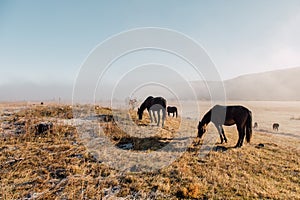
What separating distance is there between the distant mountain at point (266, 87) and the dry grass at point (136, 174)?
429ft

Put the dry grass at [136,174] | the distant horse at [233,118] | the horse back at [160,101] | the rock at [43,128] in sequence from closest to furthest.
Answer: the dry grass at [136,174]
the rock at [43,128]
the distant horse at [233,118]
the horse back at [160,101]

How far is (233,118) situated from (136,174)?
8.27m

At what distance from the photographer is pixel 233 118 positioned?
13812 mm

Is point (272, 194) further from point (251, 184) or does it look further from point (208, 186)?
point (208, 186)

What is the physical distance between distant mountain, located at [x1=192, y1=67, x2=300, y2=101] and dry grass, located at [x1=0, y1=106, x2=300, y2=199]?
429ft

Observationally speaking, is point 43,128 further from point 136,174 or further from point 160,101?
point 160,101

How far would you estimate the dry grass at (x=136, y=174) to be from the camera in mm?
7188

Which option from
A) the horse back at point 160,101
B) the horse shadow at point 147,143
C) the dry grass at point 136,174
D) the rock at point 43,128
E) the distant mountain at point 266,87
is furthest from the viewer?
the distant mountain at point 266,87

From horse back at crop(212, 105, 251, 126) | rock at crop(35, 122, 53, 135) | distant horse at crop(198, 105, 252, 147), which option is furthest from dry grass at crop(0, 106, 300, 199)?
horse back at crop(212, 105, 251, 126)

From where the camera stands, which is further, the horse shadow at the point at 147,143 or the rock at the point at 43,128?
the rock at the point at 43,128

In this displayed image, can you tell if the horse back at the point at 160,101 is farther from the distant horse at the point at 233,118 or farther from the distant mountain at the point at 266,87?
the distant mountain at the point at 266,87

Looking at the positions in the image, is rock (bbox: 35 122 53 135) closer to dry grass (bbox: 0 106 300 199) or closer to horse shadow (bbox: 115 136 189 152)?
dry grass (bbox: 0 106 300 199)

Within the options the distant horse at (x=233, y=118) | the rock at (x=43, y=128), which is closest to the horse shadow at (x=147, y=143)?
the distant horse at (x=233, y=118)

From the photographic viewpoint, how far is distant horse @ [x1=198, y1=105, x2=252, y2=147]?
13430 mm
